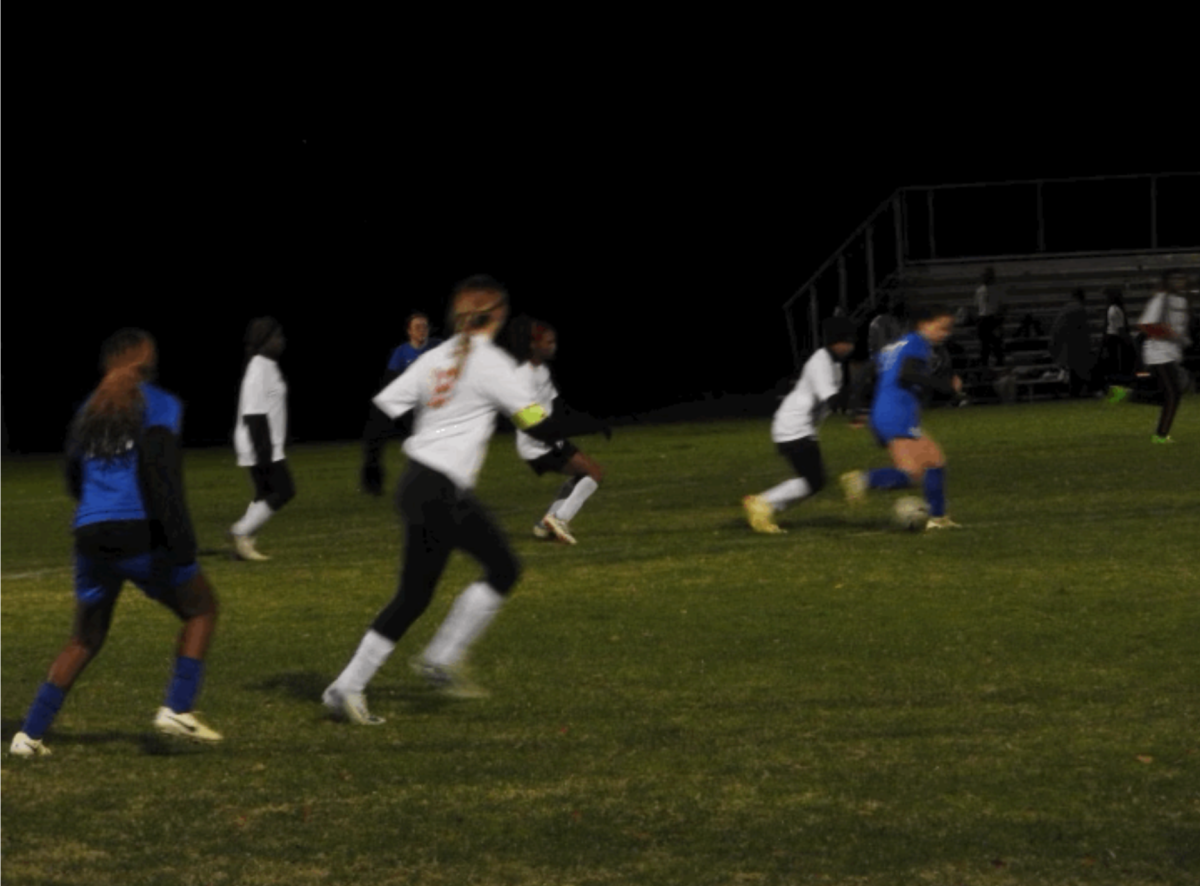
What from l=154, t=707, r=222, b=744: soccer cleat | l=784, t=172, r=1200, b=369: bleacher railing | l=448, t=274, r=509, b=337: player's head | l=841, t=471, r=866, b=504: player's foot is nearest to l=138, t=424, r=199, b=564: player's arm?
l=154, t=707, r=222, b=744: soccer cleat

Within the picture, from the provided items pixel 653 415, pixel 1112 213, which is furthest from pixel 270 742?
pixel 1112 213

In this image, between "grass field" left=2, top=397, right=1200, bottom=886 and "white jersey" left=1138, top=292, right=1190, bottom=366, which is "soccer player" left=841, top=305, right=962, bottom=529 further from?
"white jersey" left=1138, top=292, right=1190, bottom=366

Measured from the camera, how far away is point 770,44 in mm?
47906

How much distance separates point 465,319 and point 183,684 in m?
1.89

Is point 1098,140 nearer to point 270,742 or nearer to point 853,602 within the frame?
point 853,602

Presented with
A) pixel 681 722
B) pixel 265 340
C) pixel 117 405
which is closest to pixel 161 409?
pixel 117 405

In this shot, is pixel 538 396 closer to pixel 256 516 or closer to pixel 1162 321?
pixel 256 516

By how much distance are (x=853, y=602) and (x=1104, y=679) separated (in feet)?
9.81

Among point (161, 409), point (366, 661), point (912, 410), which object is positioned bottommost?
point (912, 410)

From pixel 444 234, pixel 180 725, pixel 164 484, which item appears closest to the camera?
pixel 164 484

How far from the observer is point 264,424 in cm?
1648

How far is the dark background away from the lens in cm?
4072

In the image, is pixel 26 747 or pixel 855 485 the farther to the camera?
pixel 855 485

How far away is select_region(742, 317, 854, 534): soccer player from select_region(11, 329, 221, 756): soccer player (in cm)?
784
